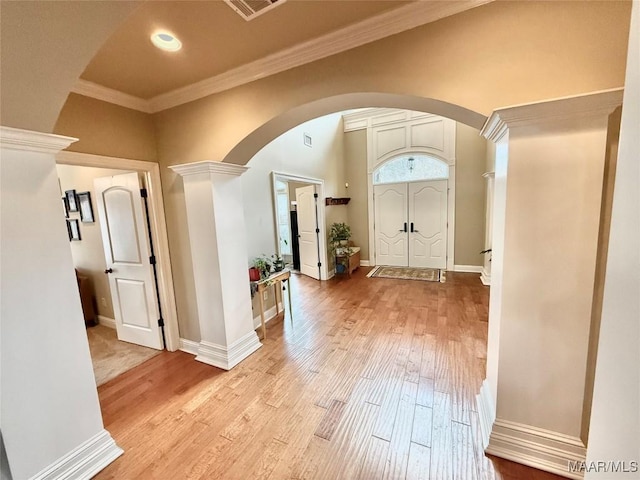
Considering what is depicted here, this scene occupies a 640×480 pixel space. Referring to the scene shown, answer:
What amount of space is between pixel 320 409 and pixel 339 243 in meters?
3.94

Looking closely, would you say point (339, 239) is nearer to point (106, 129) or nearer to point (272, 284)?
point (272, 284)

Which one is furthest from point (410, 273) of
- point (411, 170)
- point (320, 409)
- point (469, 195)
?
point (320, 409)

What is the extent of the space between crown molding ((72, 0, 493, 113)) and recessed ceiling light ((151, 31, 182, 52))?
43cm

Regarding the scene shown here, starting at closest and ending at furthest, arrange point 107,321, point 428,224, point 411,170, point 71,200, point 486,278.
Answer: point 71,200 < point 107,321 < point 486,278 < point 428,224 < point 411,170

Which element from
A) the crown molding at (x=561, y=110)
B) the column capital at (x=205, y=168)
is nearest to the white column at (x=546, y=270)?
the crown molding at (x=561, y=110)

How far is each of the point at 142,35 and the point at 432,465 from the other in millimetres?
3180

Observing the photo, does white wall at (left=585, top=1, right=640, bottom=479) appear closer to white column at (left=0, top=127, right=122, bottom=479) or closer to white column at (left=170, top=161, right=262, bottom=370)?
white column at (left=0, top=127, right=122, bottom=479)

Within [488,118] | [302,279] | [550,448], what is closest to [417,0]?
[488,118]

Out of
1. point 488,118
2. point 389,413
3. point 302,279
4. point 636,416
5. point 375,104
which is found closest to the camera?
point 636,416

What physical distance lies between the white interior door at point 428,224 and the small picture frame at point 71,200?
592cm

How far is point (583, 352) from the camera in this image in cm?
132

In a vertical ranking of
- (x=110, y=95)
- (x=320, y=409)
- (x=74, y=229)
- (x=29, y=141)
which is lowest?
(x=320, y=409)

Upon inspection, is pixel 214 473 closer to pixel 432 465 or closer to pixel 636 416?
pixel 432 465

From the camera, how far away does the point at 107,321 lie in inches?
139
